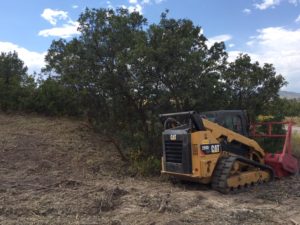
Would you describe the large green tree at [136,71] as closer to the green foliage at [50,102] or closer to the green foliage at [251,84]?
the green foliage at [251,84]

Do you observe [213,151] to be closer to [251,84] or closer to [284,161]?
[284,161]

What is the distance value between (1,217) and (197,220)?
10.7 feet

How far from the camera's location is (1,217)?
730 cm

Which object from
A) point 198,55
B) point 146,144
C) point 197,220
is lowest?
point 197,220

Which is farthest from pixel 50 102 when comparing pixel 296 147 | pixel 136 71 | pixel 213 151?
pixel 296 147

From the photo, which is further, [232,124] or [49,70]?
[49,70]

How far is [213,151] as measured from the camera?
396 inches

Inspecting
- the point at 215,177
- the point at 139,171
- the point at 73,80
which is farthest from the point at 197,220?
the point at 73,80

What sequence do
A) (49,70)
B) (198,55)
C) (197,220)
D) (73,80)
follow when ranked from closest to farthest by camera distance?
1. (197,220)
2. (198,55)
3. (73,80)
4. (49,70)

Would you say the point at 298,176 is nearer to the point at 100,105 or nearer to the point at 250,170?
the point at 250,170

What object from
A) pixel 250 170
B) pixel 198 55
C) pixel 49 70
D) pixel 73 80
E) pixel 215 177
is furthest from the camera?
pixel 49 70

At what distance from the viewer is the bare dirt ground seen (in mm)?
7402

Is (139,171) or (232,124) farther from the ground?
(232,124)

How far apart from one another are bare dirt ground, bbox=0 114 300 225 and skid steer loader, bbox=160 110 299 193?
0.35 m
